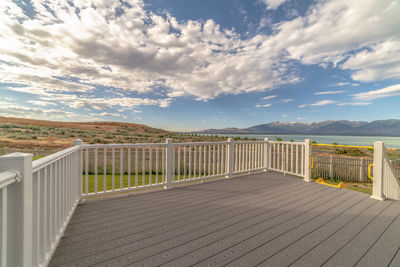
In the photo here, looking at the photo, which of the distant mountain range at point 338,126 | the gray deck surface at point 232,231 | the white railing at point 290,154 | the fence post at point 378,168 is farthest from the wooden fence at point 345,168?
the distant mountain range at point 338,126

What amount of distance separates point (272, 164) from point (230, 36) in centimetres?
722

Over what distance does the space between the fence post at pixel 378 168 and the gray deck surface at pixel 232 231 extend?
20 cm

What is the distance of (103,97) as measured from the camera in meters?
17.7

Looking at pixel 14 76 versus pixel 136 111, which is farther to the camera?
pixel 136 111

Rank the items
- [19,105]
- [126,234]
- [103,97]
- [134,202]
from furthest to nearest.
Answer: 1. [103,97]
2. [19,105]
3. [134,202]
4. [126,234]

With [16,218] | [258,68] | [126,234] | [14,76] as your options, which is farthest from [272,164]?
[14,76]

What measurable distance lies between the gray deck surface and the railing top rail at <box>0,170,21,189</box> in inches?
44.1

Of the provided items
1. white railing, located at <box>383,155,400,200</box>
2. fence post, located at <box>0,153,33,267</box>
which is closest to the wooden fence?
white railing, located at <box>383,155,400,200</box>

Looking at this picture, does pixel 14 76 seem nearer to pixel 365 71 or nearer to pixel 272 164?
pixel 272 164

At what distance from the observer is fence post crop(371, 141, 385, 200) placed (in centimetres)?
309

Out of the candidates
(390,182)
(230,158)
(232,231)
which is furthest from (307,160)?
(232,231)

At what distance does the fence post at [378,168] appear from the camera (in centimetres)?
309

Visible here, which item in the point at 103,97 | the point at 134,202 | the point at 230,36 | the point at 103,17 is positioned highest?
the point at 230,36

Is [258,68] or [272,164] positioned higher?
[258,68]
